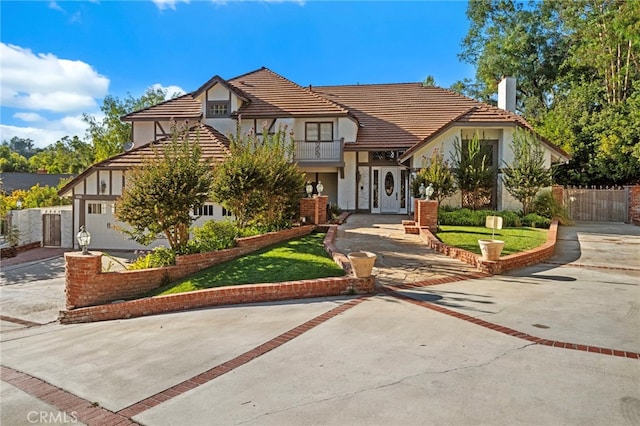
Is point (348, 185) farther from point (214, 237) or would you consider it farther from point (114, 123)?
point (114, 123)

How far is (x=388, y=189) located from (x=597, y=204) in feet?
34.4

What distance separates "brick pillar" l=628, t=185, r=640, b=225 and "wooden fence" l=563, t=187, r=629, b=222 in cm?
18

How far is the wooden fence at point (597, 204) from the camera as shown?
20533 millimetres

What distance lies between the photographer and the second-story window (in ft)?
72.0

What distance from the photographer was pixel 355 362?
4789 millimetres

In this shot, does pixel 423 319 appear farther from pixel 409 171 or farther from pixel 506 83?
pixel 506 83

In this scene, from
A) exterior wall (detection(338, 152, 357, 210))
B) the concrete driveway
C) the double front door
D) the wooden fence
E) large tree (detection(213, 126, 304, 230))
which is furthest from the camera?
exterior wall (detection(338, 152, 357, 210))

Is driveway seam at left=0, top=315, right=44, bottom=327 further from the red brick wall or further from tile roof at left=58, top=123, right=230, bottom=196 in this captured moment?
tile roof at left=58, top=123, right=230, bottom=196

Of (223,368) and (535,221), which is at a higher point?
(535,221)

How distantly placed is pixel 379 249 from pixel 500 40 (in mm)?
29273

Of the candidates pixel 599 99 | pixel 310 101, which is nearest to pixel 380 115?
pixel 310 101

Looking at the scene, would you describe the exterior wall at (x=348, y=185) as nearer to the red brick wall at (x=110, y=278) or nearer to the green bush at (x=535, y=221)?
the green bush at (x=535, y=221)

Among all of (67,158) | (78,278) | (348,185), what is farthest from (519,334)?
(67,158)

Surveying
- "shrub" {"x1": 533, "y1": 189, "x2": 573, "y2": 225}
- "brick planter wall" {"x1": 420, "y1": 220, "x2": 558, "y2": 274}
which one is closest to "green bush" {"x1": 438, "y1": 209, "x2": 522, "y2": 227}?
"shrub" {"x1": 533, "y1": 189, "x2": 573, "y2": 225}
